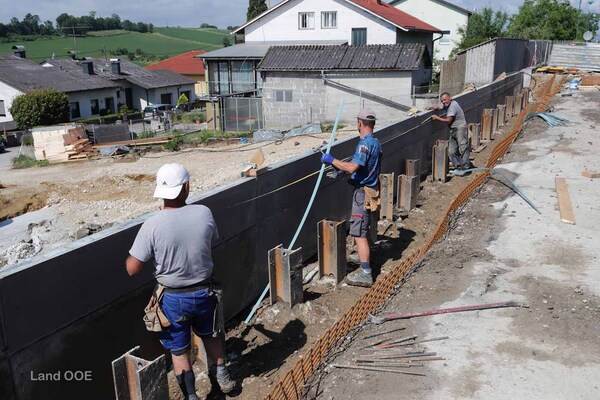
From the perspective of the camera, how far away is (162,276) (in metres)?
3.73

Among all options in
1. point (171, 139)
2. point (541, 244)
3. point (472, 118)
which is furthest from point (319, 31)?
point (541, 244)

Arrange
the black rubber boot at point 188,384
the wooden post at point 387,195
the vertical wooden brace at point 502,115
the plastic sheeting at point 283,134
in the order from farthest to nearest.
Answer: the plastic sheeting at point 283,134, the vertical wooden brace at point 502,115, the wooden post at point 387,195, the black rubber boot at point 188,384

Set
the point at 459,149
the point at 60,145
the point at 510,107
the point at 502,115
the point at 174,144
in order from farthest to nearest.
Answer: the point at 60,145, the point at 174,144, the point at 510,107, the point at 502,115, the point at 459,149

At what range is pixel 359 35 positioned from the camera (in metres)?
41.0

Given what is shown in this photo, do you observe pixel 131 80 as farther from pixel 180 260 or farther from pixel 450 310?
pixel 180 260

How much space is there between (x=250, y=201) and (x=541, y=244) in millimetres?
3797

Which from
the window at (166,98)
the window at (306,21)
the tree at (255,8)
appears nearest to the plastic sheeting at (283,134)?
the window at (306,21)

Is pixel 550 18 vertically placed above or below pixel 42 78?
above

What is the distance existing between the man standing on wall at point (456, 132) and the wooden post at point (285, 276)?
6.29 meters

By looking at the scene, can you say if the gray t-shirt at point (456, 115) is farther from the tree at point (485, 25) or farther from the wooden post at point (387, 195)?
the tree at point (485, 25)

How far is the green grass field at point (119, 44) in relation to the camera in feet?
334

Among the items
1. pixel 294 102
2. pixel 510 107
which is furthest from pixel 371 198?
pixel 294 102

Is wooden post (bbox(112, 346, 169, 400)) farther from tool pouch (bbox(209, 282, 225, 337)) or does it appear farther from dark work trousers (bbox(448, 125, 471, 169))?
dark work trousers (bbox(448, 125, 471, 169))

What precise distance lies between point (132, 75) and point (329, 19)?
74.6ft
